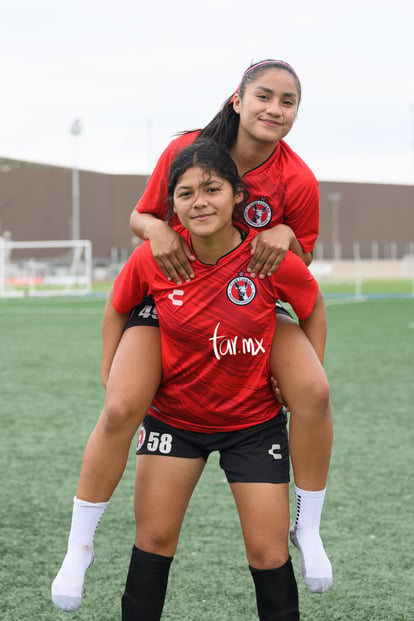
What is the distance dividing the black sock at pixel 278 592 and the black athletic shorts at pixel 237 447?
265mm

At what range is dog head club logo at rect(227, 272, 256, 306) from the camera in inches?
104

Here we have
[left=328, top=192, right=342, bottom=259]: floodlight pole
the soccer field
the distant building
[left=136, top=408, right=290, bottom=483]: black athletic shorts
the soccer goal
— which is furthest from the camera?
[left=328, top=192, right=342, bottom=259]: floodlight pole

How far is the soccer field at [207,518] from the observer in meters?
3.37

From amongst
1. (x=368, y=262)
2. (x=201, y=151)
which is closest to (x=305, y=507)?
(x=201, y=151)

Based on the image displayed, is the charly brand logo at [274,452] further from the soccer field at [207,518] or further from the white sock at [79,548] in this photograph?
the soccer field at [207,518]

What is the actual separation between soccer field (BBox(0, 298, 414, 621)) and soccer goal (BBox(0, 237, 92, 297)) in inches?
798

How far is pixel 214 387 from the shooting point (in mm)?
2689

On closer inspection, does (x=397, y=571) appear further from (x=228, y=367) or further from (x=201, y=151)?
(x=201, y=151)

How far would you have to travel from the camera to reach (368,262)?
191 ft

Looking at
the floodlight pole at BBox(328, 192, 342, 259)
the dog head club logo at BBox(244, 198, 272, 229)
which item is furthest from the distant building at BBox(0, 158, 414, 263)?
the dog head club logo at BBox(244, 198, 272, 229)

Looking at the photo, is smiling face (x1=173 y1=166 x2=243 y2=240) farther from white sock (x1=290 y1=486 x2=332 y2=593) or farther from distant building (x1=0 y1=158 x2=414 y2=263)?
distant building (x1=0 y1=158 x2=414 y2=263)

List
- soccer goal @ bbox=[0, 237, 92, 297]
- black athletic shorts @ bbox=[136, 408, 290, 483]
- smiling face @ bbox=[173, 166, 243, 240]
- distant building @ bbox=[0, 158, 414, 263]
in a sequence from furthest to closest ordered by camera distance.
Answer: distant building @ bbox=[0, 158, 414, 263], soccer goal @ bbox=[0, 237, 92, 297], black athletic shorts @ bbox=[136, 408, 290, 483], smiling face @ bbox=[173, 166, 243, 240]

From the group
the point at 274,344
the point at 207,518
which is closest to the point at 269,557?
the point at 274,344

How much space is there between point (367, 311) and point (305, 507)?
1718cm
